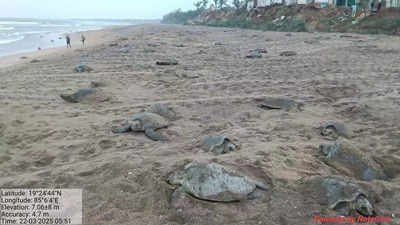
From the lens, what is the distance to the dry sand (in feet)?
8.35

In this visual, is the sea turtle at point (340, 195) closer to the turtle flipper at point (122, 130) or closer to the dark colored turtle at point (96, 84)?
the turtle flipper at point (122, 130)

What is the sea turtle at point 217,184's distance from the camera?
8.31 feet

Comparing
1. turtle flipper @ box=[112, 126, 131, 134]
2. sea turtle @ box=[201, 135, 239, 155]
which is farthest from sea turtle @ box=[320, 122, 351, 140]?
turtle flipper @ box=[112, 126, 131, 134]

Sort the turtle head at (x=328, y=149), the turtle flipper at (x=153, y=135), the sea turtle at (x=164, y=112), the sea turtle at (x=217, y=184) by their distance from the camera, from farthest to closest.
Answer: the sea turtle at (x=164, y=112) → the turtle flipper at (x=153, y=135) → the turtle head at (x=328, y=149) → the sea turtle at (x=217, y=184)

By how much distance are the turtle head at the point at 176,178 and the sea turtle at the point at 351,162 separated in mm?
1555

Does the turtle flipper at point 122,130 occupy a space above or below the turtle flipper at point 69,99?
below

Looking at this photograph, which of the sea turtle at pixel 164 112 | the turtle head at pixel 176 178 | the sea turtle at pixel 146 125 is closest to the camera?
the turtle head at pixel 176 178

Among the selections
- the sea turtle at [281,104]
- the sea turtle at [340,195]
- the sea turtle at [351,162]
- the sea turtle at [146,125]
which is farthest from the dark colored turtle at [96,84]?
the sea turtle at [340,195]

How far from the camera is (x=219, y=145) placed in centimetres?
358

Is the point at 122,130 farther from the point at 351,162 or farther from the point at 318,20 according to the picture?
the point at 318,20

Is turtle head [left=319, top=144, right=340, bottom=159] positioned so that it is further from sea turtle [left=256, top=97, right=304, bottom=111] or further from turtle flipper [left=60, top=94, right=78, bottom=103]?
turtle flipper [left=60, top=94, right=78, bottom=103]
